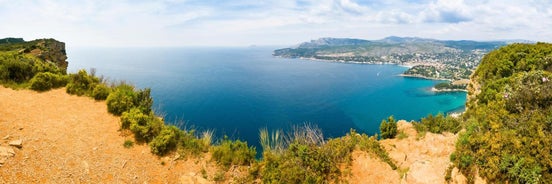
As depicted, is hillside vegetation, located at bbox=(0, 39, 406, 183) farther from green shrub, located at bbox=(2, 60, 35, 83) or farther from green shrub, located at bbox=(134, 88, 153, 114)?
green shrub, located at bbox=(2, 60, 35, 83)

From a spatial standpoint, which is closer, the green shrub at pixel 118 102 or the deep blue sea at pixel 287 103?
the green shrub at pixel 118 102

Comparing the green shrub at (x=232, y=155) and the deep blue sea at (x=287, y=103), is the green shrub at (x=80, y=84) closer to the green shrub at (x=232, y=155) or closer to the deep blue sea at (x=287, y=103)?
the green shrub at (x=232, y=155)

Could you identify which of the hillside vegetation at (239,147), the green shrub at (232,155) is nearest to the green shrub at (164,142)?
the hillside vegetation at (239,147)

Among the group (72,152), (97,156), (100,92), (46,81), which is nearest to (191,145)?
(97,156)

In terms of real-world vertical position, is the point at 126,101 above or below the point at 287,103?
above

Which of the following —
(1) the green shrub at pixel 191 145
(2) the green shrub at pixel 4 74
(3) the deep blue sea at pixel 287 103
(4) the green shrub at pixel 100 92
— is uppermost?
(2) the green shrub at pixel 4 74

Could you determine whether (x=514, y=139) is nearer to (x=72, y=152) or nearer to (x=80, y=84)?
(x=72, y=152)
